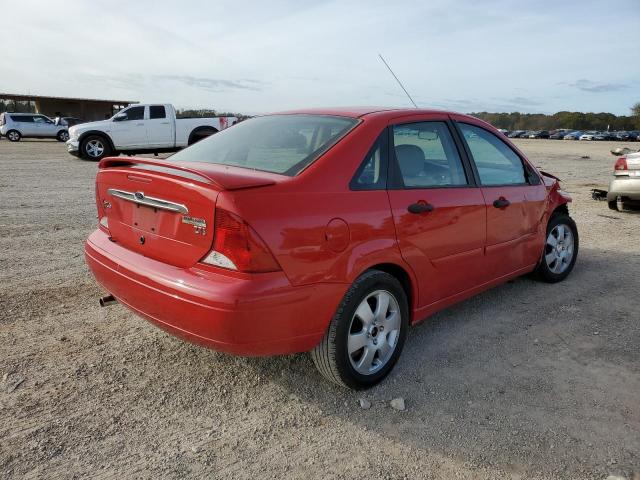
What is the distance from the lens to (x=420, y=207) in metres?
3.07

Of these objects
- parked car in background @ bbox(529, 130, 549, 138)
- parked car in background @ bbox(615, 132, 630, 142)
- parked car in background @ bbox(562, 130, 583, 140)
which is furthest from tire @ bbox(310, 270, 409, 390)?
parked car in background @ bbox(529, 130, 549, 138)

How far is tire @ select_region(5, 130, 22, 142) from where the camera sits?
94.3 ft

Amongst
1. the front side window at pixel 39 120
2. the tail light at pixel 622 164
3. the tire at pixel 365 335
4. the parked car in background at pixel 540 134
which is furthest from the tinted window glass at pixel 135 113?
the parked car in background at pixel 540 134

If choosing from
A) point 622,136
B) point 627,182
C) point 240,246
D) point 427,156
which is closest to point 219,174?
point 240,246

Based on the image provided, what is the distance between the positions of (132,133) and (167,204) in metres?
15.7

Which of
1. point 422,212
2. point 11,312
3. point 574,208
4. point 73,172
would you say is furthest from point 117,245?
point 73,172

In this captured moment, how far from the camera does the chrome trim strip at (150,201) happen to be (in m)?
2.52

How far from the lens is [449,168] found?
3.52 meters

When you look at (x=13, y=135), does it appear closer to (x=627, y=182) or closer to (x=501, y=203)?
(x=627, y=182)

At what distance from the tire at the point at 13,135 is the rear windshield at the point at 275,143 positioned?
30662 millimetres

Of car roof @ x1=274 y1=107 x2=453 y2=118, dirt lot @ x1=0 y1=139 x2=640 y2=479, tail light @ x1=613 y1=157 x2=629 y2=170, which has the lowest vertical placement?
dirt lot @ x1=0 y1=139 x2=640 y2=479

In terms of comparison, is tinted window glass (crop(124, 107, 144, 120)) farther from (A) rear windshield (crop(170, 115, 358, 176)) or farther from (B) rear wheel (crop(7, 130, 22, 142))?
(B) rear wheel (crop(7, 130, 22, 142))

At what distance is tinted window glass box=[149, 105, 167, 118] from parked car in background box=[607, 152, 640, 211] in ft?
45.6

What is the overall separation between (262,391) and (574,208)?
7967 millimetres
